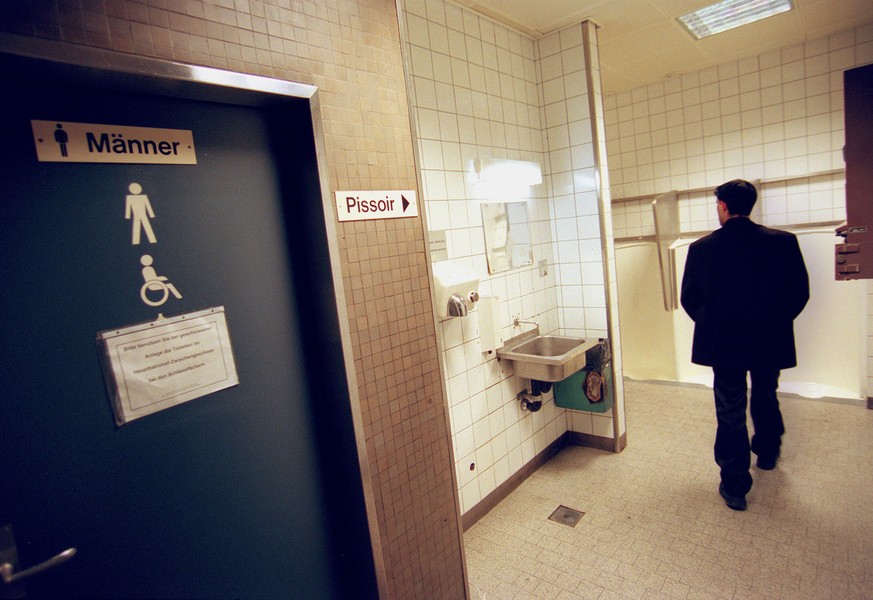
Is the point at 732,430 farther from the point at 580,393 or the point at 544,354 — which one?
the point at 544,354

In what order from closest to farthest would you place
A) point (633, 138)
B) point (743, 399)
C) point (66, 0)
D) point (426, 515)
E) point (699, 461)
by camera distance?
1. point (66, 0)
2. point (426, 515)
3. point (743, 399)
4. point (699, 461)
5. point (633, 138)

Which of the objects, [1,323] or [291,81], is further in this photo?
[291,81]

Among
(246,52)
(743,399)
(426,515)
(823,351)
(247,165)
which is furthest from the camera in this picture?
(823,351)

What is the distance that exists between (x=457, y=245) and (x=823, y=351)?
3306 millimetres

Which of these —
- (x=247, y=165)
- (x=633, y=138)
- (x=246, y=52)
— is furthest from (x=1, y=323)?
(x=633, y=138)

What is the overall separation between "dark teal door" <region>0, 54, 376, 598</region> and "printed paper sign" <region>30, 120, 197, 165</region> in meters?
0.02

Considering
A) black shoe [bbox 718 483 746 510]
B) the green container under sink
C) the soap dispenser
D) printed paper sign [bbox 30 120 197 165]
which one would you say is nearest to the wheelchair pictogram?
printed paper sign [bbox 30 120 197 165]

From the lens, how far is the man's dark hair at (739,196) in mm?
2305

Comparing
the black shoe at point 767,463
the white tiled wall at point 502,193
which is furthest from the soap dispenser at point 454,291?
the black shoe at point 767,463

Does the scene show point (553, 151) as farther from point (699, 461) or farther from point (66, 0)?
point (66, 0)

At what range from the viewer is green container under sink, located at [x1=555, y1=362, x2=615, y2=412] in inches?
121

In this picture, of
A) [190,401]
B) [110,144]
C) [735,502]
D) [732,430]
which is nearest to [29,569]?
[190,401]

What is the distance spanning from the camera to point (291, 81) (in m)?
1.31

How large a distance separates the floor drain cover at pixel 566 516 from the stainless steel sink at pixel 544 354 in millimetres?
748
